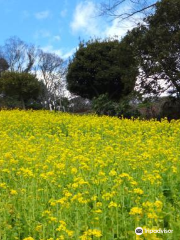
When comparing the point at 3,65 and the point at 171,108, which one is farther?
the point at 3,65

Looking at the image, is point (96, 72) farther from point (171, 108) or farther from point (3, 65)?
point (3, 65)

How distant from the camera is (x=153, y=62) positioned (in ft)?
46.3

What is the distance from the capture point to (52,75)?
34750mm

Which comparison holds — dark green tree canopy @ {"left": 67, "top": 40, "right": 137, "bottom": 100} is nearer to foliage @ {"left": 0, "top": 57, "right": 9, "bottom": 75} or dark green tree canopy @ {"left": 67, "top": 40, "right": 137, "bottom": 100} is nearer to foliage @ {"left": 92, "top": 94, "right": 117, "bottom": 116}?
foliage @ {"left": 92, "top": 94, "right": 117, "bottom": 116}

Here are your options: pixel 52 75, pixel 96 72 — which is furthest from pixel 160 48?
pixel 52 75

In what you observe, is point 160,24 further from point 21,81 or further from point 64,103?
point 64,103

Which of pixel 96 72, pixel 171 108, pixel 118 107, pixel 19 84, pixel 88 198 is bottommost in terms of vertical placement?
pixel 88 198

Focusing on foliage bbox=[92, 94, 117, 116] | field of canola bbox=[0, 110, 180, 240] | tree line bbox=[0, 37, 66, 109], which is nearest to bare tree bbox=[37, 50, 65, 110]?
tree line bbox=[0, 37, 66, 109]

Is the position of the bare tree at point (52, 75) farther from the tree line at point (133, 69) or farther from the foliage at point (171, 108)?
the foliage at point (171, 108)

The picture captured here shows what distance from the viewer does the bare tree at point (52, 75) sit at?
109ft

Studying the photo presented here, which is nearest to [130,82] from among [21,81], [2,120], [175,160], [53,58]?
[2,120]

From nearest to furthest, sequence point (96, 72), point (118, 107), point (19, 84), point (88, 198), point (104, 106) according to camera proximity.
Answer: point (88, 198) < point (118, 107) < point (104, 106) < point (96, 72) < point (19, 84)

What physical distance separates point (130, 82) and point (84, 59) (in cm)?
514

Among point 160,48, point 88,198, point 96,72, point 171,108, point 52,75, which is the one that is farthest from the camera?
point 52,75
